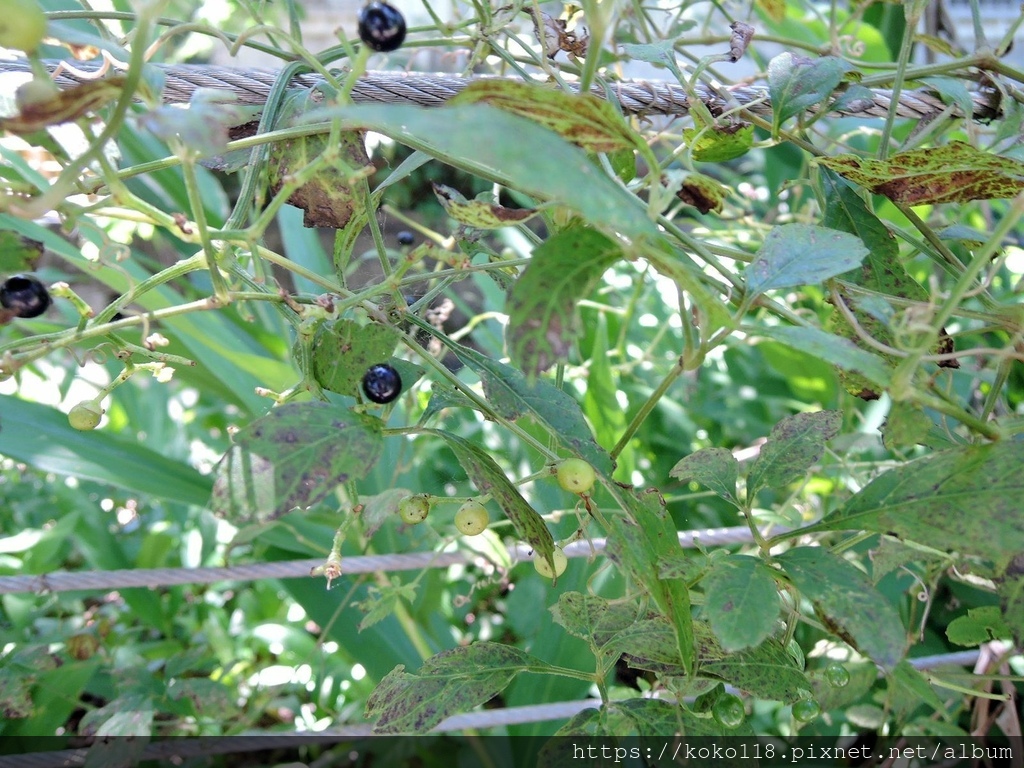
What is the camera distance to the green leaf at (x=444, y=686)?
50cm

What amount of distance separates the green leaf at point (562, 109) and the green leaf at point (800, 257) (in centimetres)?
10

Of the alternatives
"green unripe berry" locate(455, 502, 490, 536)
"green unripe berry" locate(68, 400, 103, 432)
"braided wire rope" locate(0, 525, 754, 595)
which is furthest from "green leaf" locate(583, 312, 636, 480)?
"green unripe berry" locate(68, 400, 103, 432)

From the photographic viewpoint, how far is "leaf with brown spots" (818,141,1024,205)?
0.47m

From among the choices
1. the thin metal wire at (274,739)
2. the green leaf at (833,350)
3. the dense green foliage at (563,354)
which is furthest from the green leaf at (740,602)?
the thin metal wire at (274,739)

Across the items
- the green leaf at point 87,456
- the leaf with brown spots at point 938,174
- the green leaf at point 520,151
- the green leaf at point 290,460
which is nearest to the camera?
the green leaf at point 520,151

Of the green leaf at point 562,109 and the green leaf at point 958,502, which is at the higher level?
the green leaf at point 562,109

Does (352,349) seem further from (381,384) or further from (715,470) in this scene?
(715,470)

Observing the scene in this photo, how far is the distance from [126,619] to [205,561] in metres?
0.18

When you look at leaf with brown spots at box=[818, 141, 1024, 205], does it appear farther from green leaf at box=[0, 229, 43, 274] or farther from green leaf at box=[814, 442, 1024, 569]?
green leaf at box=[0, 229, 43, 274]

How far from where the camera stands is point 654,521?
1.49 feet

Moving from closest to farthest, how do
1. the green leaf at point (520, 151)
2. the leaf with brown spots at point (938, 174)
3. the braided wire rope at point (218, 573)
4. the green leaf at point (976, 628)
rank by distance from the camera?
1. the green leaf at point (520, 151)
2. the leaf with brown spots at point (938, 174)
3. the green leaf at point (976, 628)
4. the braided wire rope at point (218, 573)

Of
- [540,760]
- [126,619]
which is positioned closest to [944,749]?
[540,760]

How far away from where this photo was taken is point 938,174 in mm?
485

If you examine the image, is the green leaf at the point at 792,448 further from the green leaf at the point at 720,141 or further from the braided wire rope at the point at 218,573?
the braided wire rope at the point at 218,573
